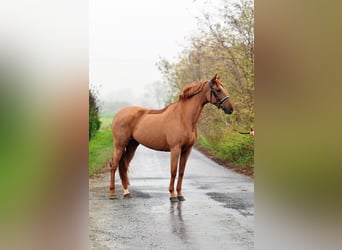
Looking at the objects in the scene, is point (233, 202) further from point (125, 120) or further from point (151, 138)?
point (125, 120)

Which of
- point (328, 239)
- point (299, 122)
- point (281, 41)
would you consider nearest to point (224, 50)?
point (281, 41)

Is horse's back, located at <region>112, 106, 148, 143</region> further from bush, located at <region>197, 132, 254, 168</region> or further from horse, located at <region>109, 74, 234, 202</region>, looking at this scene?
bush, located at <region>197, 132, 254, 168</region>

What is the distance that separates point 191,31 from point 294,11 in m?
0.46

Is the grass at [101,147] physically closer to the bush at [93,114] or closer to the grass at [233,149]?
the bush at [93,114]

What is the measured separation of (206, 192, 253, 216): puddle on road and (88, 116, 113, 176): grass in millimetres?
491

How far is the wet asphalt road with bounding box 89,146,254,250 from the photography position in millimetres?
2021

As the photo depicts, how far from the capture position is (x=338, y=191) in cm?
183

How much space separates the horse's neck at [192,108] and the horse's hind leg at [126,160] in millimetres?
255

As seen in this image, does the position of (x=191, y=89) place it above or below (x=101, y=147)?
above

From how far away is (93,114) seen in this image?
2.03 meters

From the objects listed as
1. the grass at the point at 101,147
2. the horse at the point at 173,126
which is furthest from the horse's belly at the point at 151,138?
the grass at the point at 101,147

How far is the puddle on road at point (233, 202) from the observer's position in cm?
207

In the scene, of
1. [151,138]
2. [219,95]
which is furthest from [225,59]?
[151,138]

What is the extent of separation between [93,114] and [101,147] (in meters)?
0.15
